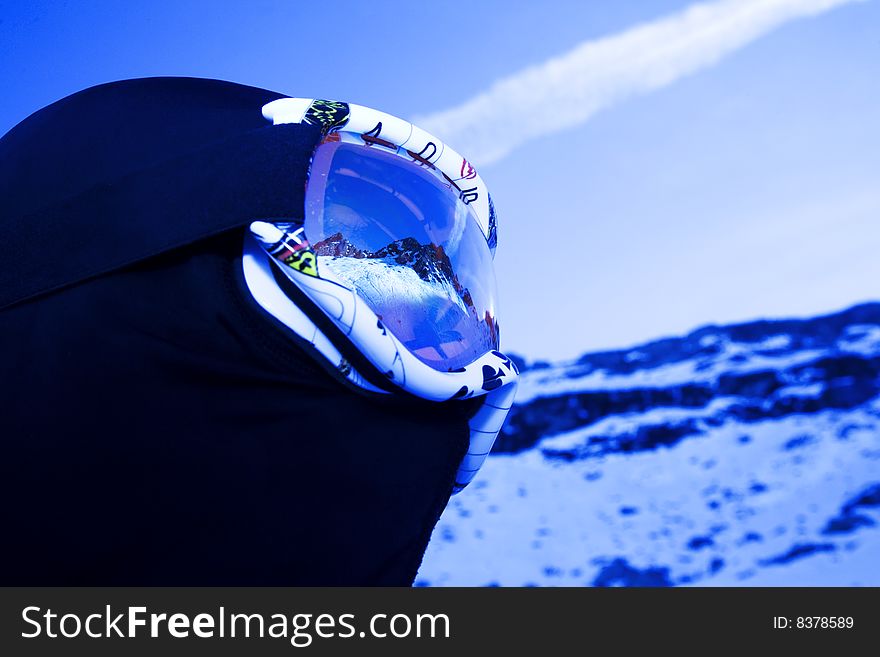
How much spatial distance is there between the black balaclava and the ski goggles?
5cm

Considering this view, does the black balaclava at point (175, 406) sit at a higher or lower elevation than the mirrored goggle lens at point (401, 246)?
lower

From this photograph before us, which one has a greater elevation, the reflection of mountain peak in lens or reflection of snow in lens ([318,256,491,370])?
the reflection of mountain peak in lens

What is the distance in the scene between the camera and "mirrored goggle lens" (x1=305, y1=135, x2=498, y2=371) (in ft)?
3.16

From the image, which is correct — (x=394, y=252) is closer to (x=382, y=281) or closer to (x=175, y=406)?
(x=382, y=281)

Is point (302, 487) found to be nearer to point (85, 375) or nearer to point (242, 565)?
point (242, 565)

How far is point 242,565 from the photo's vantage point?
35.2 inches

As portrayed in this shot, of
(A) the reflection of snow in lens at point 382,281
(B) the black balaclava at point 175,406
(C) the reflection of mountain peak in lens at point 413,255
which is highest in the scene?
(C) the reflection of mountain peak in lens at point 413,255

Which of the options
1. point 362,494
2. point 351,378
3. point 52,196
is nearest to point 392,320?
point 351,378

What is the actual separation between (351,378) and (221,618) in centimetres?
28

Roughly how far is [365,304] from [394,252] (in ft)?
0.34

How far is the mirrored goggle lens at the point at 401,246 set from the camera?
37.9 inches

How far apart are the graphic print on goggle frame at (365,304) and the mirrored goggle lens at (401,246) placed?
0.02 metres

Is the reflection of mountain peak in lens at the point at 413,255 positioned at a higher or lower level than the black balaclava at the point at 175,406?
higher

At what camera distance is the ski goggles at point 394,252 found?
90cm
